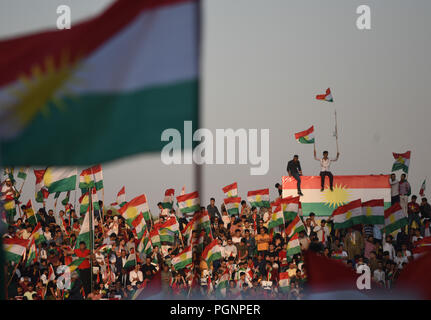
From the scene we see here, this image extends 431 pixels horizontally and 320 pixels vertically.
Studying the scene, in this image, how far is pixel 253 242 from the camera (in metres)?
15.4

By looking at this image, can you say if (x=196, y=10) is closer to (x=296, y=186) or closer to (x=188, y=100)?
(x=188, y=100)

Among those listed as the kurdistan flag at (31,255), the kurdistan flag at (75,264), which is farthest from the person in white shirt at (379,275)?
the kurdistan flag at (31,255)

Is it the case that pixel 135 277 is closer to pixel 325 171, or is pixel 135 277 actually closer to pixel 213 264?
pixel 213 264

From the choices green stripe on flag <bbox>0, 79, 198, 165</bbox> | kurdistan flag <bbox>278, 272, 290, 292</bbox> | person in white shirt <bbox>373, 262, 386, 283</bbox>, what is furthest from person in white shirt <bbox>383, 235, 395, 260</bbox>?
green stripe on flag <bbox>0, 79, 198, 165</bbox>

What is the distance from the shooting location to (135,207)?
641 inches

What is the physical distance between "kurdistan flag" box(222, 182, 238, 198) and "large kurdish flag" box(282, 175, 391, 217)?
1.38 m

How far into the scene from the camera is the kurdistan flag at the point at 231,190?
20.6 m

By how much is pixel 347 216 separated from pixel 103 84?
10942 mm

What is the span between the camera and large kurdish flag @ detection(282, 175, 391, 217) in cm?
2020

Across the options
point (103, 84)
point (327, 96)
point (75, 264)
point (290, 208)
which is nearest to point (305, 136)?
point (327, 96)

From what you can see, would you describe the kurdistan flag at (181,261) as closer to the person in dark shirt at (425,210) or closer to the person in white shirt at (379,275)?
the person in white shirt at (379,275)

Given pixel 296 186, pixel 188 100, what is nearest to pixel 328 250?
pixel 296 186

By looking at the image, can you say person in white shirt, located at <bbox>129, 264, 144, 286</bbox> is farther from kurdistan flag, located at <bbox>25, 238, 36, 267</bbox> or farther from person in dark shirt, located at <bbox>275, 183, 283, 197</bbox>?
person in dark shirt, located at <bbox>275, 183, 283, 197</bbox>

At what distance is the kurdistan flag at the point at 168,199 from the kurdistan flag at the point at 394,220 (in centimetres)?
665
